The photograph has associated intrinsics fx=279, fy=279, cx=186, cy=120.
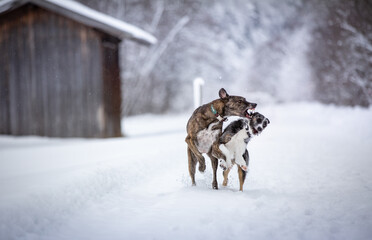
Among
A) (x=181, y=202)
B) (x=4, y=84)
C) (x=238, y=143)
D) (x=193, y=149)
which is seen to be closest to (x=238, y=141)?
(x=238, y=143)

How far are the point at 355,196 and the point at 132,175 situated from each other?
3.38 m

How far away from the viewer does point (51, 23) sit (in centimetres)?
1127

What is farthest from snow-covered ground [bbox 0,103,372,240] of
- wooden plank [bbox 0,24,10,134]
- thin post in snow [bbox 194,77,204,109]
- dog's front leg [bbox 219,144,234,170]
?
wooden plank [bbox 0,24,10,134]

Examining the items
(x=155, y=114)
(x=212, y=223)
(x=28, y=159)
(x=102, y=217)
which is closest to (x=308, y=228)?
(x=212, y=223)

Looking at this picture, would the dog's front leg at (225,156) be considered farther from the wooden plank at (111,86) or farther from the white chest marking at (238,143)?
the wooden plank at (111,86)

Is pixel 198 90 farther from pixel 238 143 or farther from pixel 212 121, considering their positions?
pixel 238 143

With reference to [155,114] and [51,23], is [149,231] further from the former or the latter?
[155,114]

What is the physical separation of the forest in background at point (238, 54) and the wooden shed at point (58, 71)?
8.54 meters

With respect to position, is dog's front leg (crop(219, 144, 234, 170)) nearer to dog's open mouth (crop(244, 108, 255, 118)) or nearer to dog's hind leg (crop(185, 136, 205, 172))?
dog's hind leg (crop(185, 136, 205, 172))

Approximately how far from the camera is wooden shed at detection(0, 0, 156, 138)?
10.9 m

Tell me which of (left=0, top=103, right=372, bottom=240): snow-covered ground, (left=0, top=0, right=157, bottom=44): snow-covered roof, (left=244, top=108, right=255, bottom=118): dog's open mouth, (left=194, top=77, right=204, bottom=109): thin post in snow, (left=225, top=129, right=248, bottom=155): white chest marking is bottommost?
(left=0, top=103, right=372, bottom=240): snow-covered ground

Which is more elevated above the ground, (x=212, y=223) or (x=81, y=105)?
(x=81, y=105)

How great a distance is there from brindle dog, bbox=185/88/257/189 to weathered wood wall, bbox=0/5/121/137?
8.01 m

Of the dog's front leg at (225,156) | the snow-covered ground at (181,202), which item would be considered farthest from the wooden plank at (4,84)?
the dog's front leg at (225,156)
